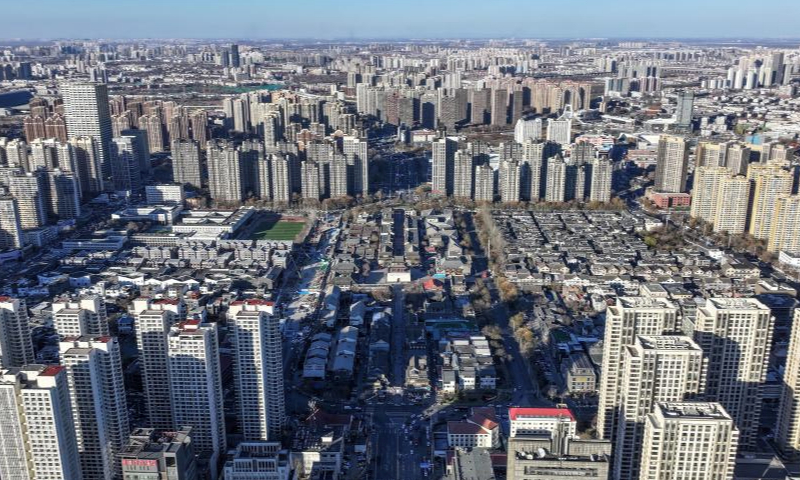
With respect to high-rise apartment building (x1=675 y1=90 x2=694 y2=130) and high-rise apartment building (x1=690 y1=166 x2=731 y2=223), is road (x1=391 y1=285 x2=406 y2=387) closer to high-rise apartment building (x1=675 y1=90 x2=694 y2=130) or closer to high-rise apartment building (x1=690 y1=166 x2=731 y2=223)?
high-rise apartment building (x1=690 y1=166 x2=731 y2=223)

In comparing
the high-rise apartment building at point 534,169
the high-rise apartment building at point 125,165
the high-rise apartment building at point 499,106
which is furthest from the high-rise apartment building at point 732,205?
the high-rise apartment building at point 499,106

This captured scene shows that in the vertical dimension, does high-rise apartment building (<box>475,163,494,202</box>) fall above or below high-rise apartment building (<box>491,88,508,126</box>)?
below

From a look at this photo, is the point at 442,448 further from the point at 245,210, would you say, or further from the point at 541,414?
the point at 245,210

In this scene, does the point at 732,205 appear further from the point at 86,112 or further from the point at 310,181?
the point at 86,112

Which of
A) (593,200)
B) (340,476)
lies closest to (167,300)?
(340,476)

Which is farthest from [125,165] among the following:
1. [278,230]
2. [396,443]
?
[396,443]

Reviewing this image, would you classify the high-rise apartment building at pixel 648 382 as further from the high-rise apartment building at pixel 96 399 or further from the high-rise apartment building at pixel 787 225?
the high-rise apartment building at pixel 787 225

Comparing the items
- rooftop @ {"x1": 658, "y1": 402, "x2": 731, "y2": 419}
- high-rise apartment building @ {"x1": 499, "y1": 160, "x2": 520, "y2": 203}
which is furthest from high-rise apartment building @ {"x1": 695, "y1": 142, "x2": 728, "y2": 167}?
rooftop @ {"x1": 658, "y1": 402, "x2": 731, "y2": 419}
